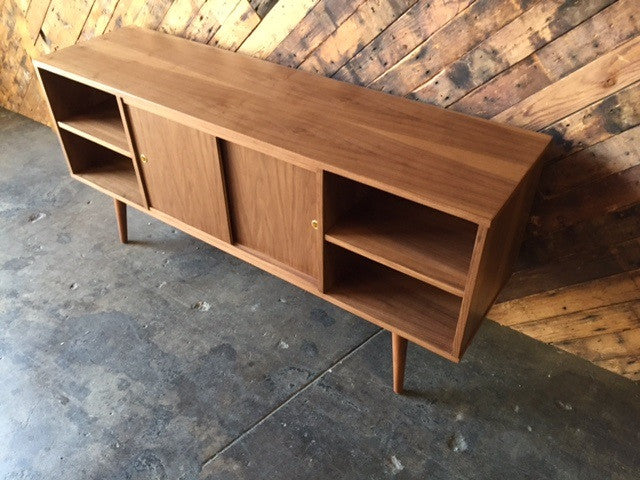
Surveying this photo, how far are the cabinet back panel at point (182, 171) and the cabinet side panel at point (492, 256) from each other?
73 cm

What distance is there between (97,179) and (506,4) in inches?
58.2

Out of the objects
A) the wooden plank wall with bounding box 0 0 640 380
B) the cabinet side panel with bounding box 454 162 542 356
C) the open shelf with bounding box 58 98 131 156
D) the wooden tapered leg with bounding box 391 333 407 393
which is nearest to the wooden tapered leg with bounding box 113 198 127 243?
the open shelf with bounding box 58 98 131 156

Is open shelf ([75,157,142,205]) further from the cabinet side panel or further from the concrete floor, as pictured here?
the cabinet side panel

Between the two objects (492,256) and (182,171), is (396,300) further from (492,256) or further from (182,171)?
(182,171)

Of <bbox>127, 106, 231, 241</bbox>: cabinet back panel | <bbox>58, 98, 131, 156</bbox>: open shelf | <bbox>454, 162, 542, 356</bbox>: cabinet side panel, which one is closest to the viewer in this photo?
<bbox>454, 162, 542, 356</bbox>: cabinet side panel

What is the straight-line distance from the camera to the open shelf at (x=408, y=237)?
4.25 ft

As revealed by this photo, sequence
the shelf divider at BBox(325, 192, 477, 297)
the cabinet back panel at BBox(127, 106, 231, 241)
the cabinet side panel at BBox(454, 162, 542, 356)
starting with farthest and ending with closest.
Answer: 1. the cabinet back panel at BBox(127, 106, 231, 241)
2. the shelf divider at BBox(325, 192, 477, 297)
3. the cabinet side panel at BBox(454, 162, 542, 356)

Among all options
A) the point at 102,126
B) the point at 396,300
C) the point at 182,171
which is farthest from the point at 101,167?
the point at 396,300

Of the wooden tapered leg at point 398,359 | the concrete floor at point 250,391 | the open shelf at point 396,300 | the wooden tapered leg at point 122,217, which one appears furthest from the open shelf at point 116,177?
the wooden tapered leg at point 398,359

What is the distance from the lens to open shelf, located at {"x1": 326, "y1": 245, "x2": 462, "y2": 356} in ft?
4.65

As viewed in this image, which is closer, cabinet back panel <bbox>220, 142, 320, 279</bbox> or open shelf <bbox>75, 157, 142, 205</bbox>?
cabinet back panel <bbox>220, 142, 320, 279</bbox>

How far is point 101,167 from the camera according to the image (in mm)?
2074

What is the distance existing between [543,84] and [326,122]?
1.76 feet

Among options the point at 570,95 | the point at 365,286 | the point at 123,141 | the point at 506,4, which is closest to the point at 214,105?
the point at 123,141
